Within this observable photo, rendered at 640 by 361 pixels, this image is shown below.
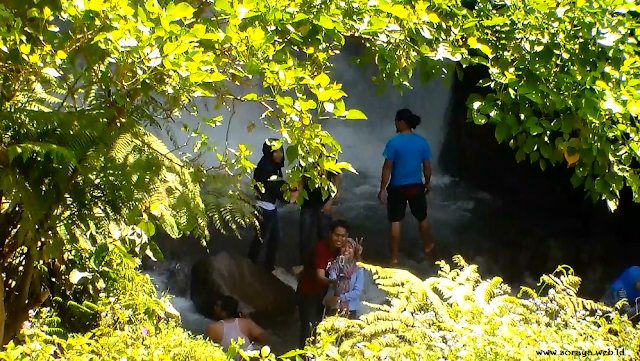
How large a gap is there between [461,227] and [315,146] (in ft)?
11.9

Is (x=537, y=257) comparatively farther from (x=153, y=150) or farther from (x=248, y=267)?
(x=153, y=150)

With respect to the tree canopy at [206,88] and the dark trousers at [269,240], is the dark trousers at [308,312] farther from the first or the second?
the tree canopy at [206,88]

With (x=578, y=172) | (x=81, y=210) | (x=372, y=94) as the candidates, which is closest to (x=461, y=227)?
(x=372, y=94)

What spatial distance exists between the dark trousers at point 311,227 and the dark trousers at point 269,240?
0.69 feet

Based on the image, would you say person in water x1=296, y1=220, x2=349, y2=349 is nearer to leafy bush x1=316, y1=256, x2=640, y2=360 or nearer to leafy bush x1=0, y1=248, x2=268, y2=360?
leafy bush x1=0, y1=248, x2=268, y2=360

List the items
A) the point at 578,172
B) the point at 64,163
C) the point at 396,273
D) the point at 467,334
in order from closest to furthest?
the point at 64,163 < the point at 467,334 < the point at 578,172 < the point at 396,273

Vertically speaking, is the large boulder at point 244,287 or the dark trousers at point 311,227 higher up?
the dark trousers at point 311,227

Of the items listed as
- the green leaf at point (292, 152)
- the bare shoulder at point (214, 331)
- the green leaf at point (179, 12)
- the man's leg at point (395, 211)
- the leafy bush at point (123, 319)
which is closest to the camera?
the green leaf at point (179, 12)

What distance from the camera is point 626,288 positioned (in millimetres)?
4707

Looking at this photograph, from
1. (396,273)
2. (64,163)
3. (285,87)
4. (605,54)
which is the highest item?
(605,54)

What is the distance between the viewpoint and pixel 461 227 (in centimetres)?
517

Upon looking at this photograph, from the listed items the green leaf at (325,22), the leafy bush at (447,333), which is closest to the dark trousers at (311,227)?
the leafy bush at (447,333)

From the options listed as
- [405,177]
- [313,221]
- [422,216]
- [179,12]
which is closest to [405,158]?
[405,177]

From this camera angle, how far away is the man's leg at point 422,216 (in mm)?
5060
